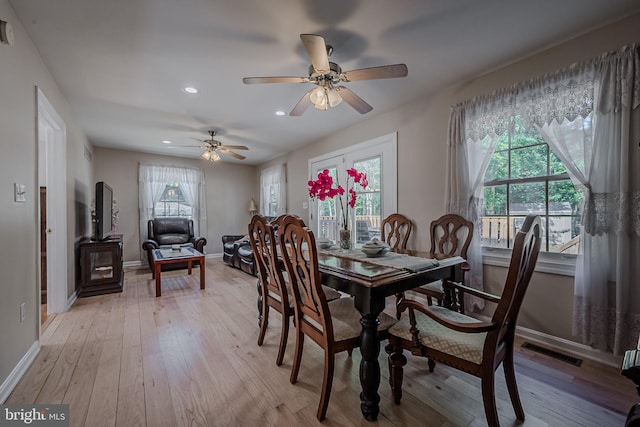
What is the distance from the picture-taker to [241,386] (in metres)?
1.75

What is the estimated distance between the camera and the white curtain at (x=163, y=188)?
579 centimetres

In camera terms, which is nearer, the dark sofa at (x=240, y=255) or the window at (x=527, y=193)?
the window at (x=527, y=193)

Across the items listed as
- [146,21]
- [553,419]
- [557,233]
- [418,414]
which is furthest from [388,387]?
[146,21]

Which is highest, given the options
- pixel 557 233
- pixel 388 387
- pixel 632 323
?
pixel 557 233

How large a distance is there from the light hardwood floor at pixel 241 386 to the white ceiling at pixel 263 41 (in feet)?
8.15

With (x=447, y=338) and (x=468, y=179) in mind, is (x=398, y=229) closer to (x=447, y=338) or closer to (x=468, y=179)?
(x=468, y=179)

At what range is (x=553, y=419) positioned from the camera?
57.5 inches

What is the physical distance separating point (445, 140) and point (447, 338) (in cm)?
225

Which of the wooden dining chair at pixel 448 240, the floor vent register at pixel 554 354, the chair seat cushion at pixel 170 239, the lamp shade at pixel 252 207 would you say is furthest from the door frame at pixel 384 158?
the chair seat cushion at pixel 170 239

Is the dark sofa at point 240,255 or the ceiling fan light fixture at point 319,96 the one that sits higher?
the ceiling fan light fixture at point 319,96

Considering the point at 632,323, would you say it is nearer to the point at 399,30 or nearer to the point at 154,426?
the point at 399,30

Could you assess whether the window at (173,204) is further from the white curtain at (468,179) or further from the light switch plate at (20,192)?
the white curtain at (468,179)

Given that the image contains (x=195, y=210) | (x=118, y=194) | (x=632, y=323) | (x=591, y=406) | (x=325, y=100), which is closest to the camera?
(x=591, y=406)

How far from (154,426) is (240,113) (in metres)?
3.31
